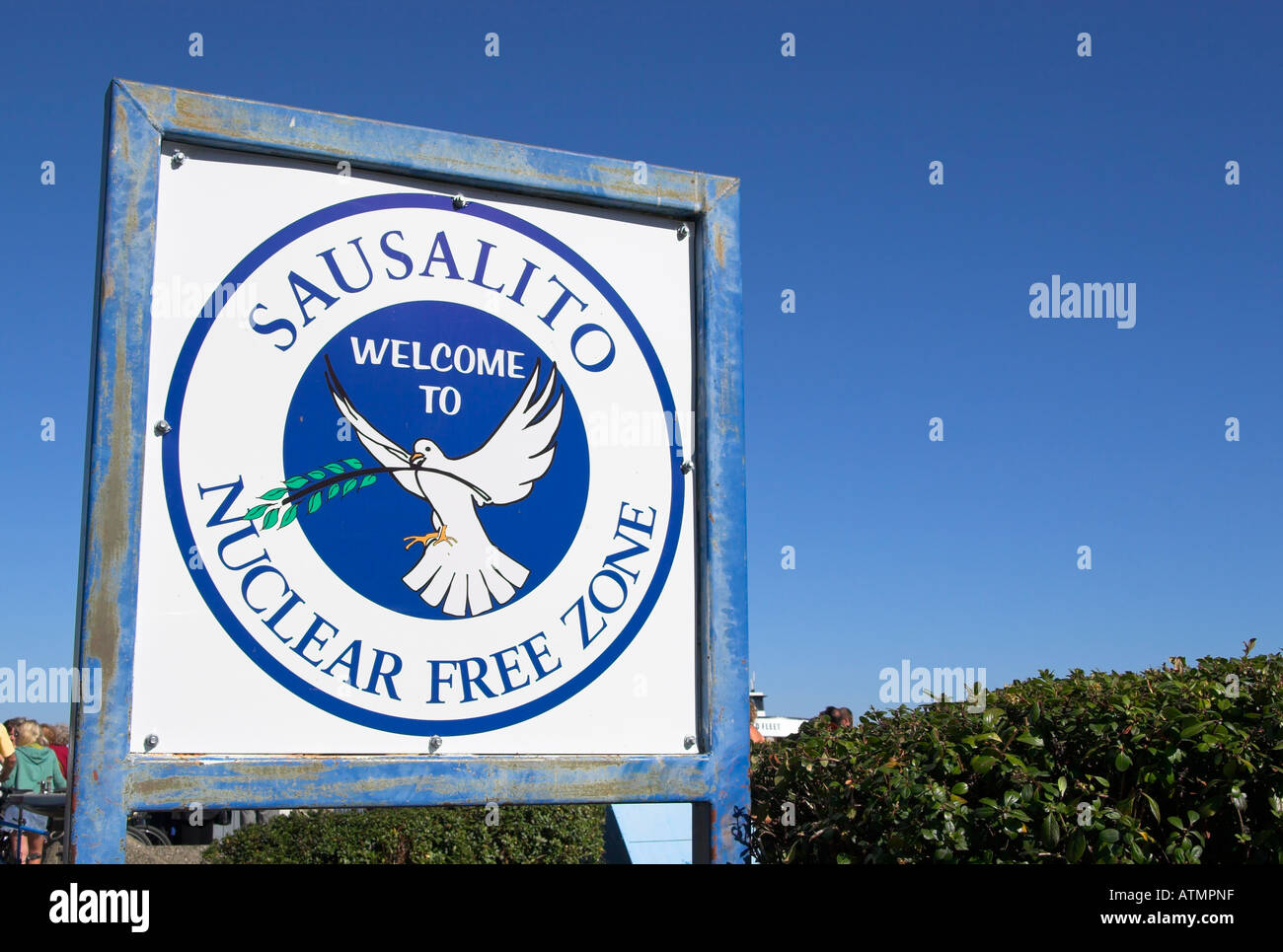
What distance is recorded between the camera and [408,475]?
8.40ft

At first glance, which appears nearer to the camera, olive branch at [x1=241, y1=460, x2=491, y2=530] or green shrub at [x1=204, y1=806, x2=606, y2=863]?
olive branch at [x1=241, y1=460, x2=491, y2=530]

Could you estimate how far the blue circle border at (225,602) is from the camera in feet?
7.70

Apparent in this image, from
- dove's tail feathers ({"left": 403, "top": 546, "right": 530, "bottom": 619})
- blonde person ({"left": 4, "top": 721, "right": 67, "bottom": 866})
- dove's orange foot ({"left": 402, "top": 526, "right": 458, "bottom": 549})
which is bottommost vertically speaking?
blonde person ({"left": 4, "top": 721, "right": 67, "bottom": 866})

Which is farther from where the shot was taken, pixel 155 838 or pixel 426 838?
pixel 155 838

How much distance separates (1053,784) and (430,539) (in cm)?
156

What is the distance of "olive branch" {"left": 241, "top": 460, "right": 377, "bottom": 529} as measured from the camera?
243 cm

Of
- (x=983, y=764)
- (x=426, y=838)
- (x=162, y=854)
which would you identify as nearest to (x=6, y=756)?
(x=162, y=854)

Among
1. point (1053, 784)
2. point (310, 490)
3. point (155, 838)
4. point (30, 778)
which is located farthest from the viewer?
point (155, 838)

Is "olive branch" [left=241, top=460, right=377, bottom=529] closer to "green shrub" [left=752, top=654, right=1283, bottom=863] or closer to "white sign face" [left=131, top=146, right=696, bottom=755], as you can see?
"white sign face" [left=131, top=146, right=696, bottom=755]

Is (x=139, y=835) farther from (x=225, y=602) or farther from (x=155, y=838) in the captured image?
(x=225, y=602)

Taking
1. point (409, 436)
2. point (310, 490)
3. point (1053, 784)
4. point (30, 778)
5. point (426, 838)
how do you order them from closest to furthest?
point (310, 490) < point (409, 436) < point (1053, 784) < point (426, 838) < point (30, 778)

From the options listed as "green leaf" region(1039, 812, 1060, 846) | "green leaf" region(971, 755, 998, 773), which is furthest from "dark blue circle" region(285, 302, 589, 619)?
"green leaf" region(1039, 812, 1060, 846)

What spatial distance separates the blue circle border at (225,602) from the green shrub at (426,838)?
434cm
